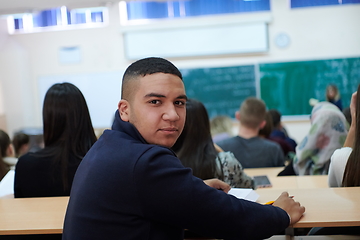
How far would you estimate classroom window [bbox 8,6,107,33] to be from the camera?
23.3 feet

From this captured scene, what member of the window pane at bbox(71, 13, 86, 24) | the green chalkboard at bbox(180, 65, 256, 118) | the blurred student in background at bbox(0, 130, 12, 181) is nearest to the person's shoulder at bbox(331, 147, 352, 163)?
the blurred student in background at bbox(0, 130, 12, 181)

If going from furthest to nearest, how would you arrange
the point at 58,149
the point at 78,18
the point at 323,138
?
the point at 78,18, the point at 323,138, the point at 58,149

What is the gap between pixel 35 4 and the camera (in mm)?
5746

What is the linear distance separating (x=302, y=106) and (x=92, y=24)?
4065 millimetres

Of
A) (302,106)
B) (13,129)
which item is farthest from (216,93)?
(13,129)

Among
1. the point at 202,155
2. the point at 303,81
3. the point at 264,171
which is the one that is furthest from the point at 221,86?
the point at 202,155

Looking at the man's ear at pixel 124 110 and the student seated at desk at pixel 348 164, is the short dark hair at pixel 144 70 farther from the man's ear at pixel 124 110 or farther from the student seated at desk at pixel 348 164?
the student seated at desk at pixel 348 164

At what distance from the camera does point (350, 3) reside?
20.9ft

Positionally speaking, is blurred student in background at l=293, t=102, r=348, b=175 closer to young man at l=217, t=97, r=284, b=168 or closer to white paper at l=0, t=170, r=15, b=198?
young man at l=217, t=97, r=284, b=168

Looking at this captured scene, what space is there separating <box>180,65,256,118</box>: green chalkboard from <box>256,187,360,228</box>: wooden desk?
5119mm

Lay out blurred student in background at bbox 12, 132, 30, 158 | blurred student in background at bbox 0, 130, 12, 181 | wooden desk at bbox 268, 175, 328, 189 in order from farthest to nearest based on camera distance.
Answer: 1. blurred student in background at bbox 12, 132, 30, 158
2. blurred student in background at bbox 0, 130, 12, 181
3. wooden desk at bbox 268, 175, 328, 189

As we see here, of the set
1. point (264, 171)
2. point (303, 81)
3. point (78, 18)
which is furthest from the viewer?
point (78, 18)

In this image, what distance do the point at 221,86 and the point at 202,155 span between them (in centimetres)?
467

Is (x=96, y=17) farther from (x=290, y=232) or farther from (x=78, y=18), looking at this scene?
(x=290, y=232)
